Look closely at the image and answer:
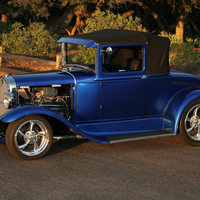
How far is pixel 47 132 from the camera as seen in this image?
598 cm

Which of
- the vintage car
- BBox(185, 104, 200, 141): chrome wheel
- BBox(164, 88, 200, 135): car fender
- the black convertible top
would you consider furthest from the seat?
BBox(185, 104, 200, 141): chrome wheel

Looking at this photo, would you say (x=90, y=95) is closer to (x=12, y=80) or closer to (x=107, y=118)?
(x=107, y=118)

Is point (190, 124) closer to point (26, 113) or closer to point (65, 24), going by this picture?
point (26, 113)

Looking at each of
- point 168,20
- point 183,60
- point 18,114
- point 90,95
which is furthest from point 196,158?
point 168,20

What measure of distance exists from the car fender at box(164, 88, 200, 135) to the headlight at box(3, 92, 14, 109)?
2.62 meters

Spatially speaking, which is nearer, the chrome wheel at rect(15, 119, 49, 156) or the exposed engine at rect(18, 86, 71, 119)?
the chrome wheel at rect(15, 119, 49, 156)

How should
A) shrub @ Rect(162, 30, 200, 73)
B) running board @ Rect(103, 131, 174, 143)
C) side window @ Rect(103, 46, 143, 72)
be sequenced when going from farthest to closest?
1. shrub @ Rect(162, 30, 200, 73)
2. side window @ Rect(103, 46, 143, 72)
3. running board @ Rect(103, 131, 174, 143)

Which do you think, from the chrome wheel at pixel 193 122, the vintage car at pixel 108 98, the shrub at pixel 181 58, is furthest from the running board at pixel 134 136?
the shrub at pixel 181 58

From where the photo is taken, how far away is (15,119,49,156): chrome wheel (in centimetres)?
589

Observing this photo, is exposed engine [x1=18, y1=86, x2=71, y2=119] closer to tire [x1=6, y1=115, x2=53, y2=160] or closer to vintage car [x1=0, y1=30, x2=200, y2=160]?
vintage car [x1=0, y1=30, x2=200, y2=160]

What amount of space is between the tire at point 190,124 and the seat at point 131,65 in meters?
1.11

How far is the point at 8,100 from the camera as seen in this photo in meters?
6.08

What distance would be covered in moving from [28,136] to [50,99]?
2.87ft

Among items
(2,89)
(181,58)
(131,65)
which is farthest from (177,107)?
(181,58)
